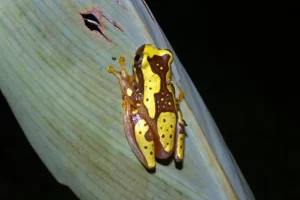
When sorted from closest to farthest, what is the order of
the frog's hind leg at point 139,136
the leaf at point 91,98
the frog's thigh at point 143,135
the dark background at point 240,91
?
the leaf at point 91,98 → the frog's hind leg at point 139,136 → the frog's thigh at point 143,135 → the dark background at point 240,91

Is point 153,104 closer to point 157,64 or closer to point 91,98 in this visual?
point 157,64

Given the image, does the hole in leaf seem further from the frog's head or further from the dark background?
the dark background

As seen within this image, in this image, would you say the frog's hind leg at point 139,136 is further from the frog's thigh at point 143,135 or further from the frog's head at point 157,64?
the frog's head at point 157,64

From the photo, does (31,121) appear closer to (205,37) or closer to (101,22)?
(101,22)

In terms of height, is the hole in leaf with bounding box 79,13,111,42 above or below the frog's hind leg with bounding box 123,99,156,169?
above

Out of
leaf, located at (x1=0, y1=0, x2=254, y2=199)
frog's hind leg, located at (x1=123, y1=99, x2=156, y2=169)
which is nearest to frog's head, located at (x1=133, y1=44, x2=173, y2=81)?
frog's hind leg, located at (x1=123, y1=99, x2=156, y2=169)

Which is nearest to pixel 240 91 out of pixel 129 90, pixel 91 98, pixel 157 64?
pixel 157 64

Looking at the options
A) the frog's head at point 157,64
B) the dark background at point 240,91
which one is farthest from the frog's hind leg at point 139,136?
the dark background at point 240,91

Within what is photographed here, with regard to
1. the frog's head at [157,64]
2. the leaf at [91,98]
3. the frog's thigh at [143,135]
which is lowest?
the frog's thigh at [143,135]
